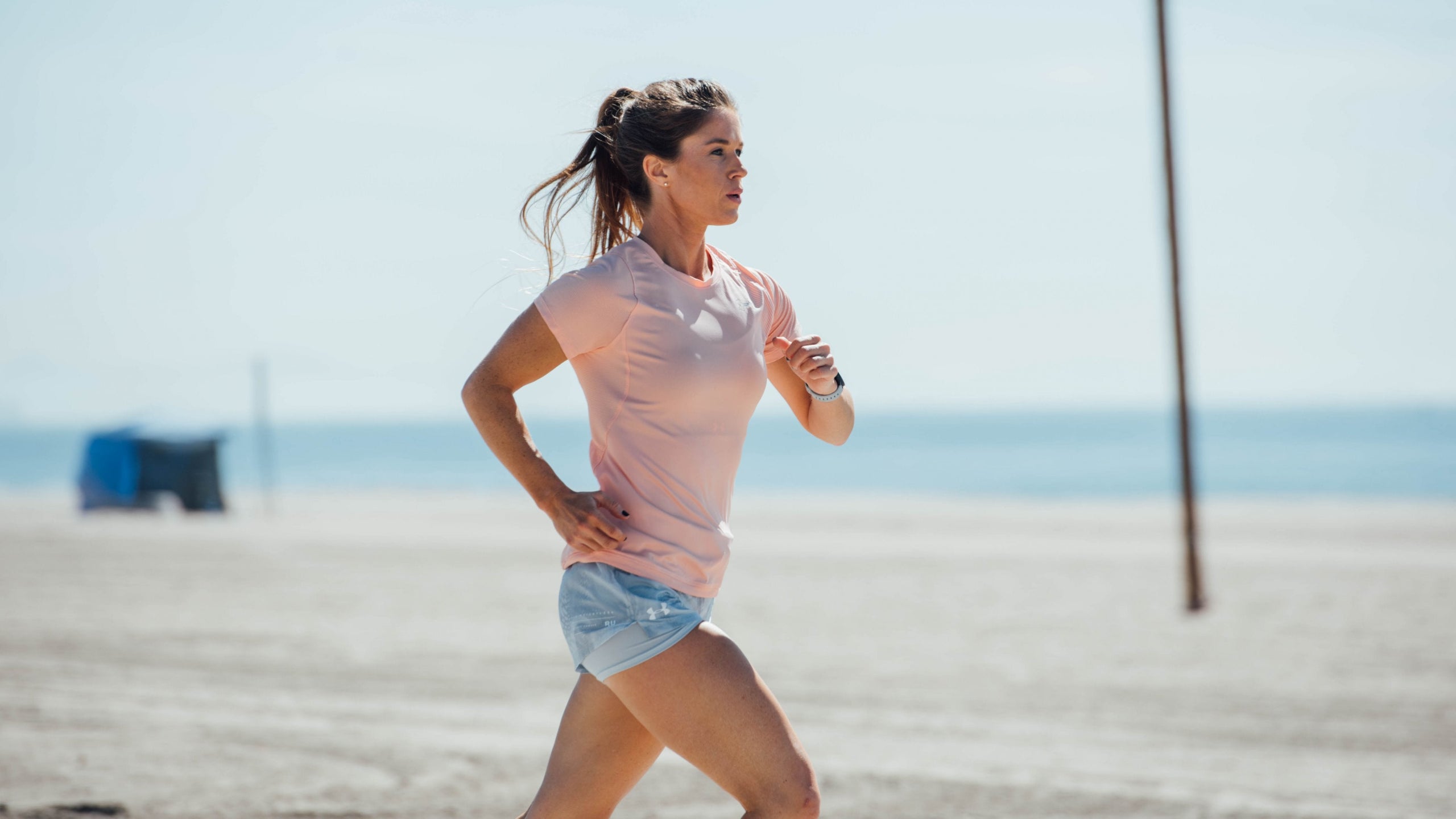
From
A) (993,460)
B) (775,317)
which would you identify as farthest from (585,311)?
(993,460)

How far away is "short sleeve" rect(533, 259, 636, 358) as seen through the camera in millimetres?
2322

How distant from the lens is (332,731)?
6141mm

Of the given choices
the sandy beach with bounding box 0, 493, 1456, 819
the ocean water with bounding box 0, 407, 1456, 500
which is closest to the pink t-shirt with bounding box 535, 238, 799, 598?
the sandy beach with bounding box 0, 493, 1456, 819

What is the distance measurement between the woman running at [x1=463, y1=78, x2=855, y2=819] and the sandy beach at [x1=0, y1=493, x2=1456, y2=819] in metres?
2.69

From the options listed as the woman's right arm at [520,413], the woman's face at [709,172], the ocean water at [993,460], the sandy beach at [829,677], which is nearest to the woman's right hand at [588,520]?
the woman's right arm at [520,413]

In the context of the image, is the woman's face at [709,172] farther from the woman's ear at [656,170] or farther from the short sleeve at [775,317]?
the short sleeve at [775,317]

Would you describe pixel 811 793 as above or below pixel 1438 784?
above

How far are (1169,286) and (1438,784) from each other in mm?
5235

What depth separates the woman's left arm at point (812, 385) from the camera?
8.58 ft

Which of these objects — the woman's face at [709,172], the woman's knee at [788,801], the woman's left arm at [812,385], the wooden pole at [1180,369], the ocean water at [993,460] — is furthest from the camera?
the ocean water at [993,460]

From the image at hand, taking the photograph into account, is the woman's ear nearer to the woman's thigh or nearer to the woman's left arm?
the woman's left arm

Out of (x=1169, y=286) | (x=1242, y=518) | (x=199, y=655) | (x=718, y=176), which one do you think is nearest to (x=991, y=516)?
(x=1242, y=518)

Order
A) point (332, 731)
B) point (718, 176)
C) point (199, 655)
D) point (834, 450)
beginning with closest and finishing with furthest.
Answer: point (718, 176), point (332, 731), point (199, 655), point (834, 450)

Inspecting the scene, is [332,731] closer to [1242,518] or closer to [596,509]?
[596,509]
